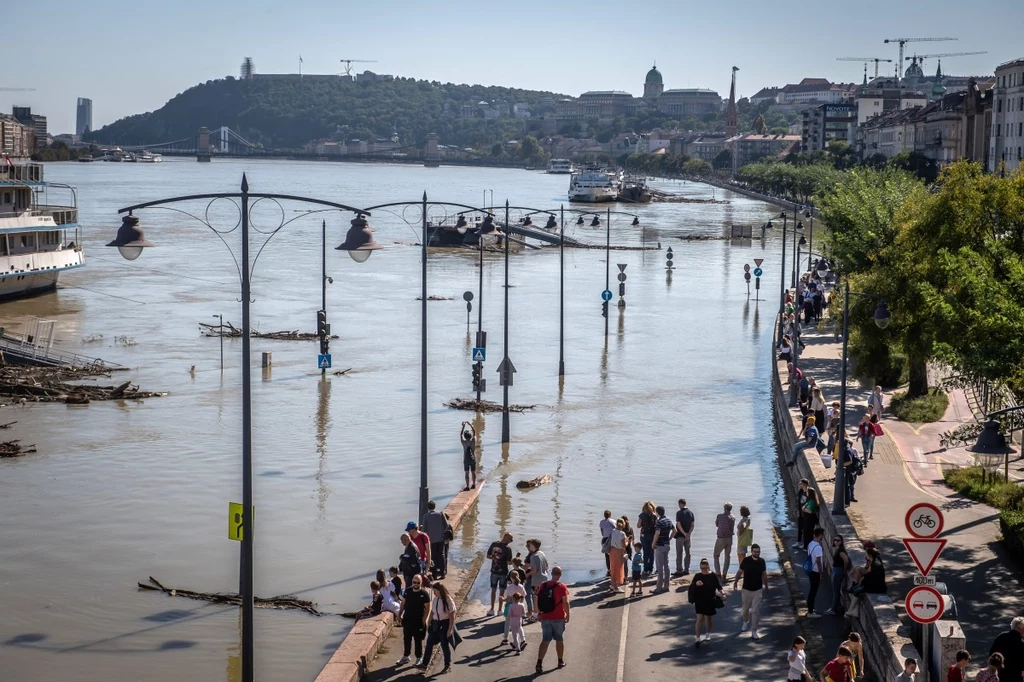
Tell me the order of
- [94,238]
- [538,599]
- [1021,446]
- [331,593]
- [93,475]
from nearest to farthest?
[538,599]
[331,593]
[1021,446]
[93,475]
[94,238]

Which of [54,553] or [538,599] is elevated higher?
[538,599]

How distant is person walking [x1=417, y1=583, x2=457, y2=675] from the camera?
1587cm

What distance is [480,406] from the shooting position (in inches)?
1442

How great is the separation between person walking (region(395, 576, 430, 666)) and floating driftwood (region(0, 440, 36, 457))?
18.3 m

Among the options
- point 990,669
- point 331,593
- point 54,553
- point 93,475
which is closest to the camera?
point 990,669

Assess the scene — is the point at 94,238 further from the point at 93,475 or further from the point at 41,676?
the point at 41,676

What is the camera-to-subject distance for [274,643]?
18.7 meters

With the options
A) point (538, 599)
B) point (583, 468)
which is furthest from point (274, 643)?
point (583, 468)

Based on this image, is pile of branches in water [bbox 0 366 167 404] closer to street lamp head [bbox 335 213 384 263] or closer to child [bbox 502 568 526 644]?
child [bbox 502 568 526 644]

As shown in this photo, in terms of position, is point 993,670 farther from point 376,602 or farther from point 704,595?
point 376,602

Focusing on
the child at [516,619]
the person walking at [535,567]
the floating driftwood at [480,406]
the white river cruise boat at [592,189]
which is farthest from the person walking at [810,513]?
the white river cruise boat at [592,189]

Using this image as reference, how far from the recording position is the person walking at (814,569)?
712 inches

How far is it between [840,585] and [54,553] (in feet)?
43.3

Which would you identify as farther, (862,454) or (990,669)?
(862,454)
